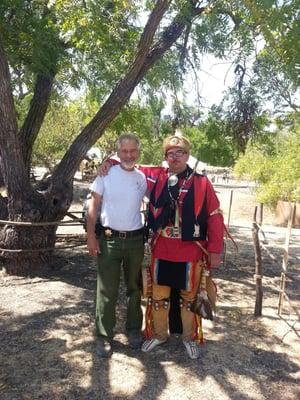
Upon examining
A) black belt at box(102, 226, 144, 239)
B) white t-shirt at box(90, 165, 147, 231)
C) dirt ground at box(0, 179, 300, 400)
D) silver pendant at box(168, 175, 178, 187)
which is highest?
silver pendant at box(168, 175, 178, 187)

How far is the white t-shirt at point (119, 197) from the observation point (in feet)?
12.3

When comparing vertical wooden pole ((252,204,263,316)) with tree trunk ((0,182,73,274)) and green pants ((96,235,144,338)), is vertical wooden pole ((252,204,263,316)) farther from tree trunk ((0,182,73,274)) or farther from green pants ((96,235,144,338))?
tree trunk ((0,182,73,274))

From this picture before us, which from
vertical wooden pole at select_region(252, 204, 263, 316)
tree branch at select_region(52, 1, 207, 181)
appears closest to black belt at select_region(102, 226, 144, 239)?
vertical wooden pole at select_region(252, 204, 263, 316)

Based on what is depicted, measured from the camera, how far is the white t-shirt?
3750mm

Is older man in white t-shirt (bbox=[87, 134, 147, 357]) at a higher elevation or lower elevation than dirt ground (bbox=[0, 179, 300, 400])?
higher

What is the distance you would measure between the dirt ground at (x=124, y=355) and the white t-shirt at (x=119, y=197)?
1144mm

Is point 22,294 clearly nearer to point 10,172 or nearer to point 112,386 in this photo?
point 10,172

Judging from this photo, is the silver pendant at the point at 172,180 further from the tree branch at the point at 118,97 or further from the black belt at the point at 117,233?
the tree branch at the point at 118,97

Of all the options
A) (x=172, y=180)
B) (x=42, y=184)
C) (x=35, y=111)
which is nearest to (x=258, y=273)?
(x=172, y=180)

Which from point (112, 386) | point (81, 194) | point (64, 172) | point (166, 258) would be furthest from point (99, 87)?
point (81, 194)

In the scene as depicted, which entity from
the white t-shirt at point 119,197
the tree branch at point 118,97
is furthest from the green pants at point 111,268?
the tree branch at point 118,97

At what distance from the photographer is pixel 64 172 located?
6426 mm

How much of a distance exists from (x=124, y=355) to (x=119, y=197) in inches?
53.5

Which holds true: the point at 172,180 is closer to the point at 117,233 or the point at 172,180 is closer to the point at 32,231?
the point at 117,233
